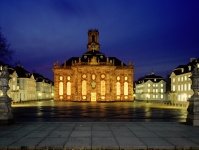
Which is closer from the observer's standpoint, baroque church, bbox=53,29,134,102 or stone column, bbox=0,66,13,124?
stone column, bbox=0,66,13,124

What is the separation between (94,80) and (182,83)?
111 ft

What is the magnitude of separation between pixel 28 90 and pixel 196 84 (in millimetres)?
92421

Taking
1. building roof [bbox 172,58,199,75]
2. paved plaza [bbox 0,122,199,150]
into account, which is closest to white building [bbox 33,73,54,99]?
building roof [bbox 172,58,199,75]

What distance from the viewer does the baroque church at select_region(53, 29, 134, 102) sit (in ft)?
283

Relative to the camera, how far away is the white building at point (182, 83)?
61575mm

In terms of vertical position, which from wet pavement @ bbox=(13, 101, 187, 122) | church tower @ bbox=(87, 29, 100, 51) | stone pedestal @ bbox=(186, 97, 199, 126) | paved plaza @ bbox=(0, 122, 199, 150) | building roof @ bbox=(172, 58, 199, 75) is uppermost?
church tower @ bbox=(87, 29, 100, 51)

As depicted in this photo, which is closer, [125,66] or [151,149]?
[151,149]

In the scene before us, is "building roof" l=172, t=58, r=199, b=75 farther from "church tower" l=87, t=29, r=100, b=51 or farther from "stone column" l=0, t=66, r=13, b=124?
"stone column" l=0, t=66, r=13, b=124

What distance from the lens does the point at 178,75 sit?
69.9 meters

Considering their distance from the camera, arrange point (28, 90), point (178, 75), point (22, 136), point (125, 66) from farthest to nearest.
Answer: point (28, 90)
point (125, 66)
point (178, 75)
point (22, 136)

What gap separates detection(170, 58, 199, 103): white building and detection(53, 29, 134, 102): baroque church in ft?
71.2

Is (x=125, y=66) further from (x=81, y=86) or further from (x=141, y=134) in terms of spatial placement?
(x=141, y=134)

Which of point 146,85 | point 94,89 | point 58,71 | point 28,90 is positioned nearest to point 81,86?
point 94,89

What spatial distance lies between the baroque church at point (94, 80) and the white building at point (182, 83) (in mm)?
21696
